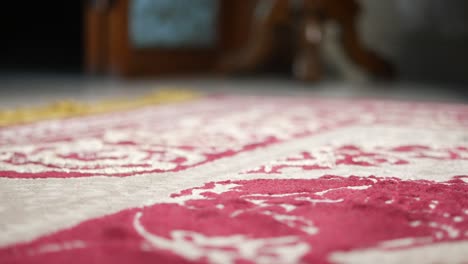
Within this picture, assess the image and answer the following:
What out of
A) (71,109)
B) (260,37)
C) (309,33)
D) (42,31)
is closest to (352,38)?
(309,33)

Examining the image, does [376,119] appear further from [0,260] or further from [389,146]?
[0,260]

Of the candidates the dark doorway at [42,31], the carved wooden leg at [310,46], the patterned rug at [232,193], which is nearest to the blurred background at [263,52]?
the carved wooden leg at [310,46]

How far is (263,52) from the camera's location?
8.77 feet

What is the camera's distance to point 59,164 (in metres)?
0.80

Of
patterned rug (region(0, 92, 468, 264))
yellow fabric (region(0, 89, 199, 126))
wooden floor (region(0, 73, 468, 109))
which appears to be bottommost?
wooden floor (region(0, 73, 468, 109))

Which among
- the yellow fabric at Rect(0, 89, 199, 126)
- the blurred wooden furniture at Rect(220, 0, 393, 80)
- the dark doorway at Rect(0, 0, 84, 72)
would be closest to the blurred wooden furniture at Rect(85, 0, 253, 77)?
the blurred wooden furniture at Rect(220, 0, 393, 80)

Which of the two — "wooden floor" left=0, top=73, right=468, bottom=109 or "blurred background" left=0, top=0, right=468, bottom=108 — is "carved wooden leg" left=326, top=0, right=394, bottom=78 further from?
"wooden floor" left=0, top=73, right=468, bottom=109

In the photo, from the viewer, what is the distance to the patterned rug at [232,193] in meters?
0.48

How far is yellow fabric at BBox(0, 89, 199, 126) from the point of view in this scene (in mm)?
1277

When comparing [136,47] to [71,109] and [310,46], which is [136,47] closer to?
[310,46]

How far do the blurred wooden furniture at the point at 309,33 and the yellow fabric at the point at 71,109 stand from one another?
28.5 inches

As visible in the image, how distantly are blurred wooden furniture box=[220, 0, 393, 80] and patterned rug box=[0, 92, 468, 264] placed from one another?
116cm

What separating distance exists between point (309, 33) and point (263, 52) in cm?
40

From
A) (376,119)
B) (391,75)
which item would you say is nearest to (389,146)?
(376,119)
